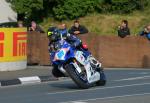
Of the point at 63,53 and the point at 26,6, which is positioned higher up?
the point at 63,53

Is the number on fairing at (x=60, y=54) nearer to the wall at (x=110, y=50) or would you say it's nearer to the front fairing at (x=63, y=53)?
the front fairing at (x=63, y=53)

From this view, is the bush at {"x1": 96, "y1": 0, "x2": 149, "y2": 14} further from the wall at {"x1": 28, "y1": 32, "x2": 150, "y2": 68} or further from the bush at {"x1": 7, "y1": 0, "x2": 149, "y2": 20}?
the wall at {"x1": 28, "y1": 32, "x2": 150, "y2": 68}

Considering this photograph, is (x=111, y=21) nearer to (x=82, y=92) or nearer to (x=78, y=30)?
(x=78, y=30)

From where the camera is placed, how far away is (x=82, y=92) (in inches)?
634

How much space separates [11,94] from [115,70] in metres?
7.75

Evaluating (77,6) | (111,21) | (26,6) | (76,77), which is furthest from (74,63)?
(26,6)

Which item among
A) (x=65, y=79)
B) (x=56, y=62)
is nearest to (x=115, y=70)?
(x=65, y=79)

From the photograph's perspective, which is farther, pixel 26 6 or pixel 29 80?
pixel 26 6

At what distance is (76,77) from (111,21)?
2259cm

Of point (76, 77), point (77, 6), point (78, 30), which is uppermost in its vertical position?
point (76, 77)

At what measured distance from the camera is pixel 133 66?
24875 mm

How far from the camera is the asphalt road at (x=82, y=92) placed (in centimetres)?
1447

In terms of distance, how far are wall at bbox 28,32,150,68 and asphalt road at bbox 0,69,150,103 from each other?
4503 mm

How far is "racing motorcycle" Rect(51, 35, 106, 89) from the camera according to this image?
1619cm
